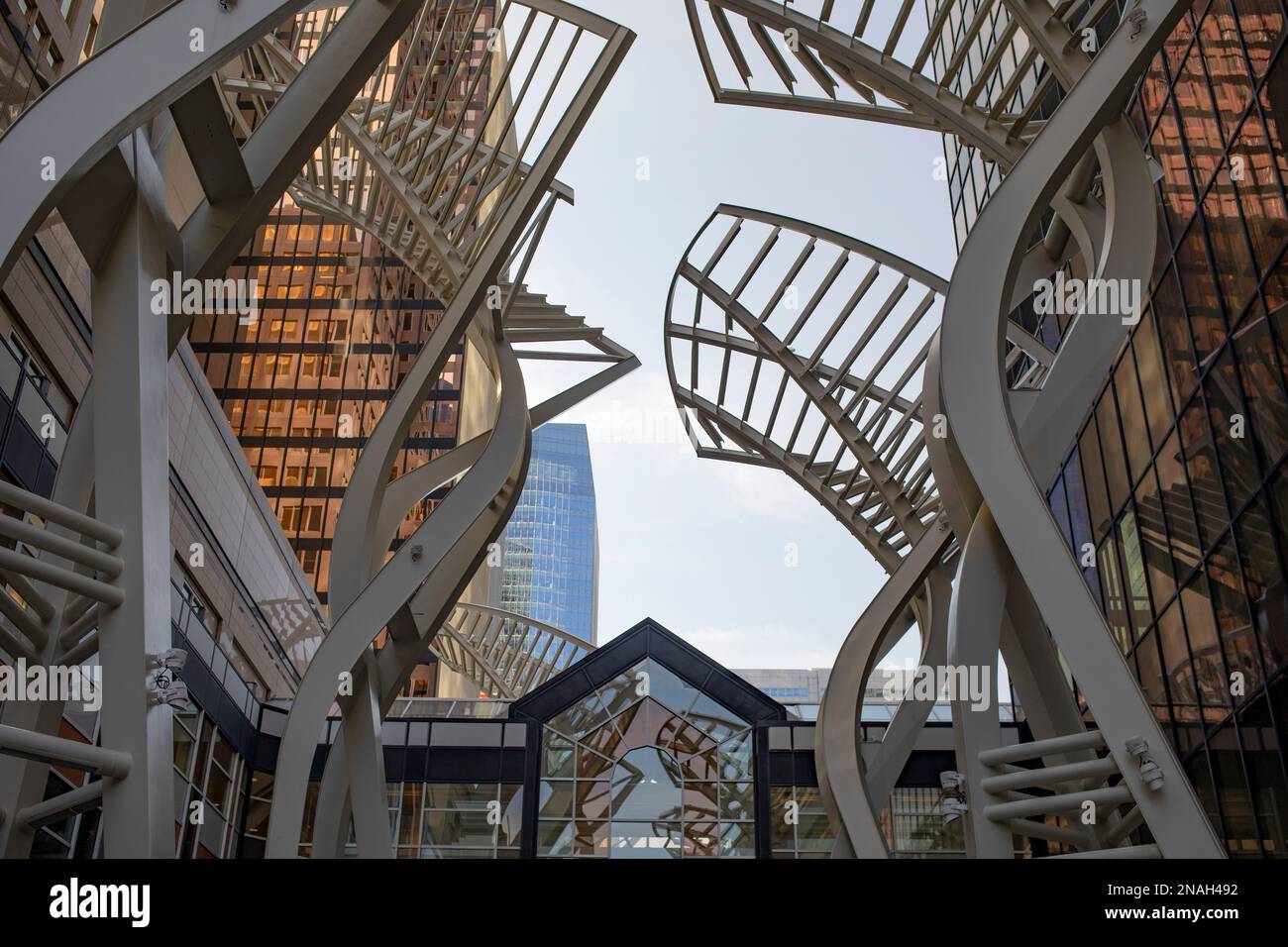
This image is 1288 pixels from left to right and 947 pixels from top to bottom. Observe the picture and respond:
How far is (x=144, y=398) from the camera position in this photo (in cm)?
836

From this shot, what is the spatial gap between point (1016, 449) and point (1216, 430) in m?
7.74

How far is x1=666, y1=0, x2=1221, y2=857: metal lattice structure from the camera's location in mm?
9969

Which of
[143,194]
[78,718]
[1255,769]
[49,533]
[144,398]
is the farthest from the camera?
[78,718]

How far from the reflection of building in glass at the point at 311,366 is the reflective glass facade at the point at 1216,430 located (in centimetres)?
4659

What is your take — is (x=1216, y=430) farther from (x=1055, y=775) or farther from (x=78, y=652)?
(x=78, y=652)

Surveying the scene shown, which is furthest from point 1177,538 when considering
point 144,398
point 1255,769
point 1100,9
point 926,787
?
point 144,398

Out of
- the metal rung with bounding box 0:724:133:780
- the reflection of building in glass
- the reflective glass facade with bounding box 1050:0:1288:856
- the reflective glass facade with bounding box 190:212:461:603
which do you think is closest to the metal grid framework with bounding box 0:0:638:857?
the metal rung with bounding box 0:724:133:780

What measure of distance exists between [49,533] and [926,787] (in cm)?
2386

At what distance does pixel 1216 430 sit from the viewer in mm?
17156

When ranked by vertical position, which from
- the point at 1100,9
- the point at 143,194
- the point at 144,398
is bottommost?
the point at 144,398

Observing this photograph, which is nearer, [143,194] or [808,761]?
[143,194]

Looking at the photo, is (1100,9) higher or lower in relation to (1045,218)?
lower

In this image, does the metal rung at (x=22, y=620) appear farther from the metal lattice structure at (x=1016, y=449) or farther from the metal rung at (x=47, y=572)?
the metal lattice structure at (x=1016, y=449)
